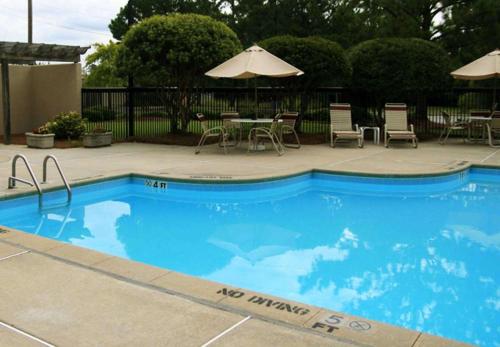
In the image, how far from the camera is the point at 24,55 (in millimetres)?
13062

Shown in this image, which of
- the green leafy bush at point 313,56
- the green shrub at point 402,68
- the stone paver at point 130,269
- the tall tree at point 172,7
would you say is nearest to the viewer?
the stone paver at point 130,269

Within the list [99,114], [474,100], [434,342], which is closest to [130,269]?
[434,342]

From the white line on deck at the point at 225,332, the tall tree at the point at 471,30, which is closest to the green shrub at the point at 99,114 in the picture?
the tall tree at the point at 471,30

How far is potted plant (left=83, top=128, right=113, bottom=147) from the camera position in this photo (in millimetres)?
12727

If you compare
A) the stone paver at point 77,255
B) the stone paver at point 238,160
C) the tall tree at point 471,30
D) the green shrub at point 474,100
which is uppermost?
the tall tree at point 471,30

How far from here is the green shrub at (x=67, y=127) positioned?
44.9ft

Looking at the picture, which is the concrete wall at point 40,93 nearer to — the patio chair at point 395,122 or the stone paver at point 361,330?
the patio chair at point 395,122

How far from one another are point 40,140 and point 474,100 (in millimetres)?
12209

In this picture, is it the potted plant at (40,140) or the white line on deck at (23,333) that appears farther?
the potted plant at (40,140)

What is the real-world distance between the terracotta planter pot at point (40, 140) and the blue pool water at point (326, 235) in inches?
180

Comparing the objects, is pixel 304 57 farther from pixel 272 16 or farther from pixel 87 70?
pixel 87 70

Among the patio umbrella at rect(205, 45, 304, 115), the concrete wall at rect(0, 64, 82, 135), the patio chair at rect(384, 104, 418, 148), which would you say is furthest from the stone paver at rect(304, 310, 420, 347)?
the concrete wall at rect(0, 64, 82, 135)

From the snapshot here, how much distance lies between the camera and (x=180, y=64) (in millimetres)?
13117

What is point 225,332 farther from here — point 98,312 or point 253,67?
point 253,67
